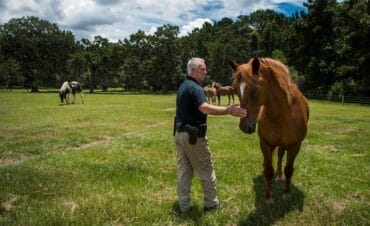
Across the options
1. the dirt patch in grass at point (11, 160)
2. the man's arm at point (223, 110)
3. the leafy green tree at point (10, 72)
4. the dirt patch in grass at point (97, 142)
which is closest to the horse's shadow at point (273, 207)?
the man's arm at point (223, 110)

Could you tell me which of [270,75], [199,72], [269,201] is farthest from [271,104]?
[269,201]

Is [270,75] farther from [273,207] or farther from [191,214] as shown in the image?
[191,214]

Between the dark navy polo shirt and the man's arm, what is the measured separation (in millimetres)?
133

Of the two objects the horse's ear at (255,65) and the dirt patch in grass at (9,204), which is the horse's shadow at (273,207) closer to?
the horse's ear at (255,65)

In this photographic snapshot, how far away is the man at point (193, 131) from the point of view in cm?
575

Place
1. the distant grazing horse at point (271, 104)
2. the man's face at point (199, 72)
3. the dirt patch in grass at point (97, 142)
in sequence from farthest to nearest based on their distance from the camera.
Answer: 1. the dirt patch in grass at point (97, 142)
2. the man's face at point (199, 72)
3. the distant grazing horse at point (271, 104)

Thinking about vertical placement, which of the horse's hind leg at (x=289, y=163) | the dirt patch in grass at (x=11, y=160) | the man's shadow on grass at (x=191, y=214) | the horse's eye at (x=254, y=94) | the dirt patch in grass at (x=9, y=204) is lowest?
the dirt patch in grass at (x=11, y=160)

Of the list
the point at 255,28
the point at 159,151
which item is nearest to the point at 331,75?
the point at 159,151

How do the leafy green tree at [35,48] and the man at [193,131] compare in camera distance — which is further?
the leafy green tree at [35,48]

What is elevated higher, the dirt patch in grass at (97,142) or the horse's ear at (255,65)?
the horse's ear at (255,65)

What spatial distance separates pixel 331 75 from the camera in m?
49.6

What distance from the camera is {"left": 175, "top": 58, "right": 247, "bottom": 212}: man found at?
5750 millimetres

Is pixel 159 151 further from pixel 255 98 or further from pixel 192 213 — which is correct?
pixel 255 98

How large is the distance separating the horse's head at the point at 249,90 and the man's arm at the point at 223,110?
0.29 feet
